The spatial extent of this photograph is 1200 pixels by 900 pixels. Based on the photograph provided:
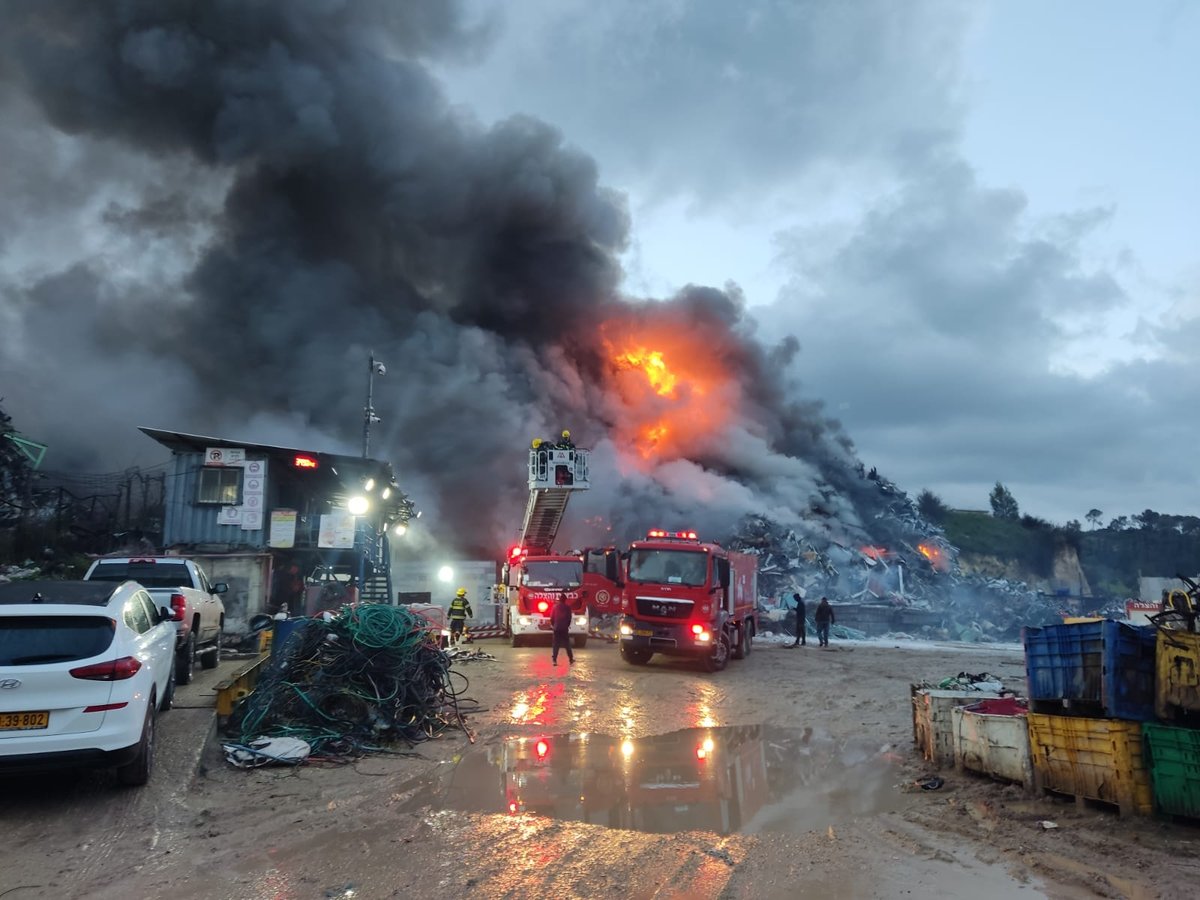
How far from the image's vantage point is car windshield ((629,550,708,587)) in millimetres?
14547

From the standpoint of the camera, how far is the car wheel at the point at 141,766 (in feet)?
18.6

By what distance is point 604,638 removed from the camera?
21906 millimetres

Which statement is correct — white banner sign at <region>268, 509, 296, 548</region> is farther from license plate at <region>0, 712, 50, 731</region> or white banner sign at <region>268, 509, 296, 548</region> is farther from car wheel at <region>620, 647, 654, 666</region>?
license plate at <region>0, 712, 50, 731</region>

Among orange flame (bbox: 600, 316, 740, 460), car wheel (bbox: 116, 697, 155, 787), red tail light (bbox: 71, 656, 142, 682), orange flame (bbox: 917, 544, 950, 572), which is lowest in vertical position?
car wheel (bbox: 116, 697, 155, 787)

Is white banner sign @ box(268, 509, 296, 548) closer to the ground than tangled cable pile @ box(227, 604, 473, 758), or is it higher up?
higher up

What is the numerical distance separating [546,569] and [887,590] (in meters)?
17.0

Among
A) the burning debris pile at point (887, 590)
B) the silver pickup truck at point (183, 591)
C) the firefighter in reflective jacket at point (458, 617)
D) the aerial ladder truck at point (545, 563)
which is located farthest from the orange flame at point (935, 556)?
the silver pickup truck at point (183, 591)

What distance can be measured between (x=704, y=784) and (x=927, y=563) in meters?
32.0

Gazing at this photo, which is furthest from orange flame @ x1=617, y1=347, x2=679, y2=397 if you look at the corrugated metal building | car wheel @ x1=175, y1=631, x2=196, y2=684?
car wheel @ x1=175, y1=631, x2=196, y2=684

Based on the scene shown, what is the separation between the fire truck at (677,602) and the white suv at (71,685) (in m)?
9.63

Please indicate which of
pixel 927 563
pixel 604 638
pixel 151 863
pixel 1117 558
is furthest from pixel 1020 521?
pixel 151 863

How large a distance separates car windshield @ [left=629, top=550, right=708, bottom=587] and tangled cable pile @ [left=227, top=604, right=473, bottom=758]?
6.40 m

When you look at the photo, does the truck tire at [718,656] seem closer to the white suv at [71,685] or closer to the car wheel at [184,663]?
the car wheel at [184,663]

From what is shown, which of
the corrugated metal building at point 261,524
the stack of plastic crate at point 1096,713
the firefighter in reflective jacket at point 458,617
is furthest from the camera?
the corrugated metal building at point 261,524
